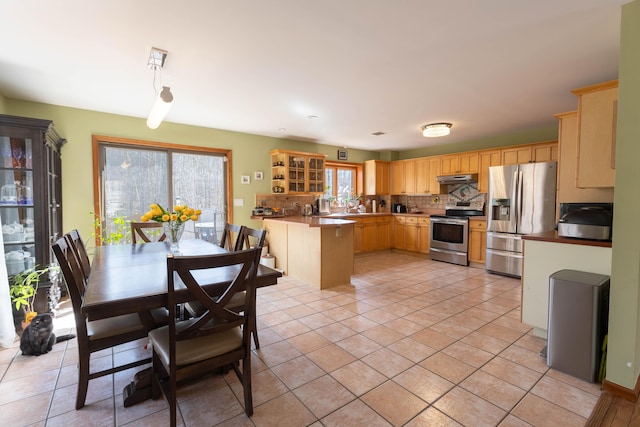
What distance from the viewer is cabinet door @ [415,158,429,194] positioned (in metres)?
6.36

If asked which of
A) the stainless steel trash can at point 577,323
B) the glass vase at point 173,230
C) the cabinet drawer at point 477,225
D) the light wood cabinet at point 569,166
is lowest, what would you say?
the stainless steel trash can at point 577,323

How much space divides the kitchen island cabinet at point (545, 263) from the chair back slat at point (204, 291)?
97.5 inches

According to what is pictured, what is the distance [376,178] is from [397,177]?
0.53 m

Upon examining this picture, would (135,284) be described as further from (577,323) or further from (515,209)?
(515,209)

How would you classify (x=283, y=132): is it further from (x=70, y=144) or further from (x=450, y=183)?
(x=450, y=183)

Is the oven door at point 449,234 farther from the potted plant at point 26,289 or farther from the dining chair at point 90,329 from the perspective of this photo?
Answer: the potted plant at point 26,289

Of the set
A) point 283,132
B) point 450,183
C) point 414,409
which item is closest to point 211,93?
point 283,132

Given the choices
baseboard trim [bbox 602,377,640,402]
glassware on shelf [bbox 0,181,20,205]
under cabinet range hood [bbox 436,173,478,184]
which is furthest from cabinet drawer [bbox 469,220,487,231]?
glassware on shelf [bbox 0,181,20,205]

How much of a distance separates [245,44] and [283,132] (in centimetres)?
292

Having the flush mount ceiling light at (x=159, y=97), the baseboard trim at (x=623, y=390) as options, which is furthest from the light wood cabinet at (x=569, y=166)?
the flush mount ceiling light at (x=159, y=97)

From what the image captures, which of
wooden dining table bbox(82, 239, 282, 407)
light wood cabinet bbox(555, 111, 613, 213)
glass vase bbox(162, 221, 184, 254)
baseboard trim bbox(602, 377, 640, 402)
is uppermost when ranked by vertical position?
light wood cabinet bbox(555, 111, 613, 213)

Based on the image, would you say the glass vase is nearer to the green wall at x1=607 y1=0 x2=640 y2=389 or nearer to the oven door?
the green wall at x1=607 y1=0 x2=640 y2=389

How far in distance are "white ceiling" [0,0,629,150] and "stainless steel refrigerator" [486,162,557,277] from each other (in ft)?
2.96

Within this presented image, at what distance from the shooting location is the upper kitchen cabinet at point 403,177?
21.7ft
